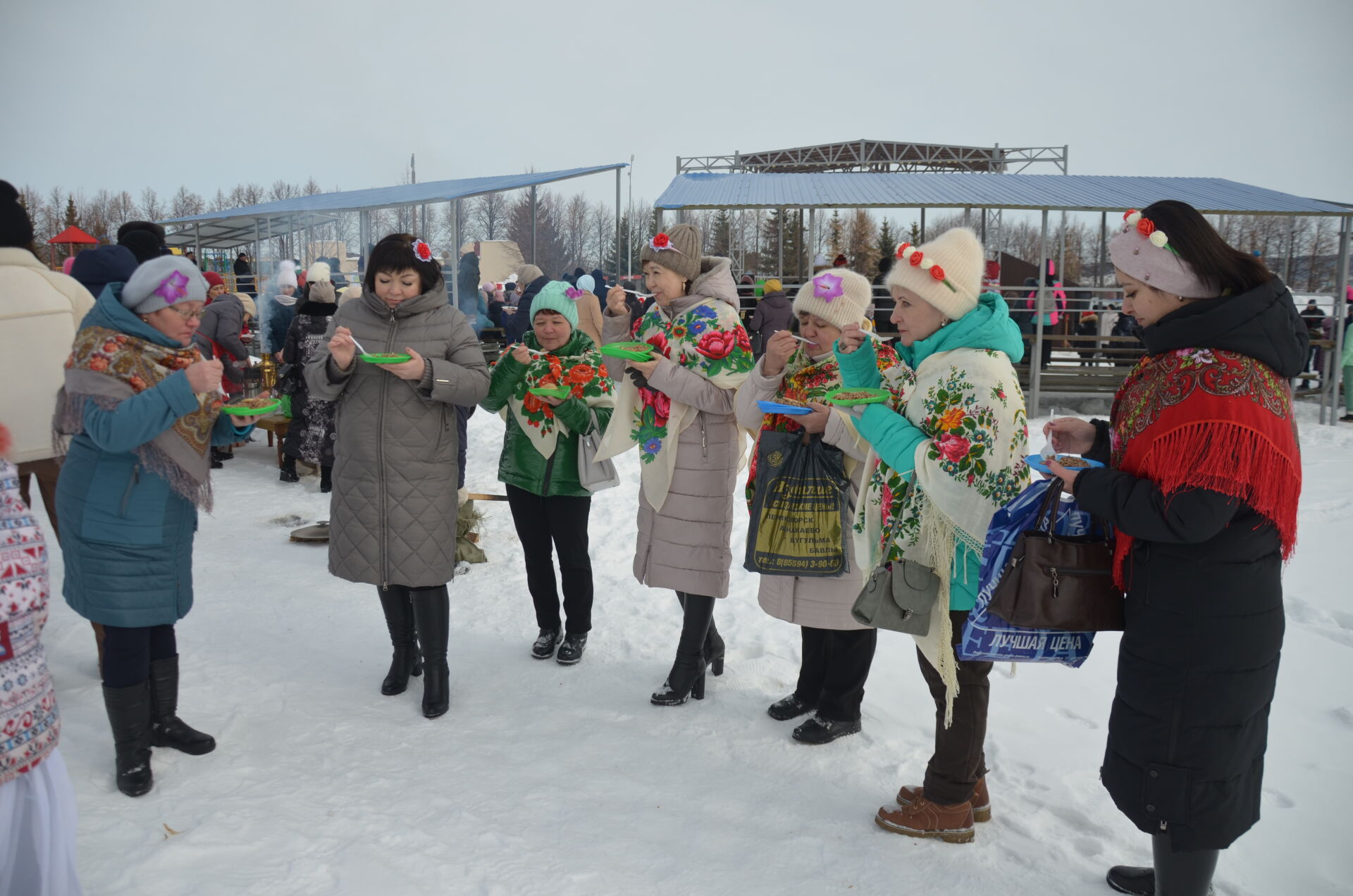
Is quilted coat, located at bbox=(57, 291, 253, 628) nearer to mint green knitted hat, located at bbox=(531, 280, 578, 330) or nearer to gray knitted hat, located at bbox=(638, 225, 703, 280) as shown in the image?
mint green knitted hat, located at bbox=(531, 280, 578, 330)

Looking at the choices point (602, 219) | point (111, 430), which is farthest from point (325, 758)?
point (602, 219)

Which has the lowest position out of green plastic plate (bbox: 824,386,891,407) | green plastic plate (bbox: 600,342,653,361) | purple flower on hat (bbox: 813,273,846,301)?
green plastic plate (bbox: 824,386,891,407)

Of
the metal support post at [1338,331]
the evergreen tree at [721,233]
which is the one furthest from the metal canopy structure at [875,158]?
the metal support post at [1338,331]

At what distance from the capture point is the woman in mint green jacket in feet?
9.20

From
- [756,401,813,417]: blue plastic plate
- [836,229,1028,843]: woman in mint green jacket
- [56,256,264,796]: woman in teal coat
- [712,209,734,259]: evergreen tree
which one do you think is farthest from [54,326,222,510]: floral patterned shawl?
[712,209,734,259]: evergreen tree

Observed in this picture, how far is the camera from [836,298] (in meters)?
3.70

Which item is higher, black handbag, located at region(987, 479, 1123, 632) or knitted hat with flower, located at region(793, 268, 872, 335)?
knitted hat with flower, located at region(793, 268, 872, 335)

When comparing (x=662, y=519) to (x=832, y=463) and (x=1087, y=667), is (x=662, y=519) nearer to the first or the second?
(x=832, y=463)

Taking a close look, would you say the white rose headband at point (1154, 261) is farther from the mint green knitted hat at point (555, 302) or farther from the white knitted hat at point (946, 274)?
the mint green knitted hat at point (555, 302)

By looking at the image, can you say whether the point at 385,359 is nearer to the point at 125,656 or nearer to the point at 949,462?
the point at 125,656

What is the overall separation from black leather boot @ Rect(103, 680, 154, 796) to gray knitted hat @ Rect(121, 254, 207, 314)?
A: 139cm

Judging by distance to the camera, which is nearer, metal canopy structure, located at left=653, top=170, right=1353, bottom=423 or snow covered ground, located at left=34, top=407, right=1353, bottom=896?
snow covered ground, located at left=34, top=407, right=1353, bottom=896

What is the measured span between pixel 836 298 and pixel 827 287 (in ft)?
0.19

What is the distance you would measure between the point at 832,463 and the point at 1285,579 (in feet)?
12.9
